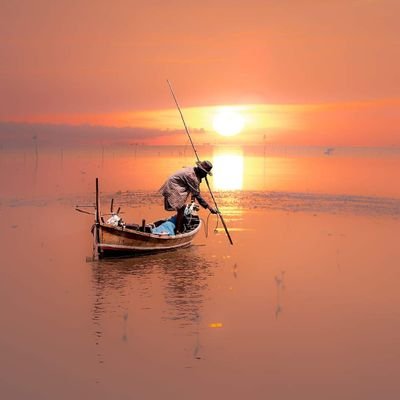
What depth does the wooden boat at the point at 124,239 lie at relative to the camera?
14297mm

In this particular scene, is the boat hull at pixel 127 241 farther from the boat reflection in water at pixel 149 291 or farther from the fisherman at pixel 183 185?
the fisherman at pixel 183 185

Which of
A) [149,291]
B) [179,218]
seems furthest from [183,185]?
[149,291]

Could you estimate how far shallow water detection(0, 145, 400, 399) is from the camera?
7.97 meters

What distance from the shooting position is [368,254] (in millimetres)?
15844

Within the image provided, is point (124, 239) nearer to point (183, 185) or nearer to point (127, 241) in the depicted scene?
point (127, 241)

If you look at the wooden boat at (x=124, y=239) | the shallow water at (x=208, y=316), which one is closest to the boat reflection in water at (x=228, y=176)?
the shallow water at (x=208, y=316)

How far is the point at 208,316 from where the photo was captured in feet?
34.6

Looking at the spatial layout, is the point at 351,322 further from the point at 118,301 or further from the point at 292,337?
the point at 118,301

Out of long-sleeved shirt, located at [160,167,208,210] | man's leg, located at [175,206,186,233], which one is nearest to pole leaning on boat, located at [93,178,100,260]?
long-sleeved shirt, located at [160,167,208,210]

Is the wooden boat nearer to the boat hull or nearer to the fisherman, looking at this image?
the boat hull

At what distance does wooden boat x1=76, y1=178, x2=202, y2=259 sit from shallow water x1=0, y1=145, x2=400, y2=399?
24 centimetres

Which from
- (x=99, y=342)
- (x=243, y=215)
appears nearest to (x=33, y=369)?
(x=99, y=342)

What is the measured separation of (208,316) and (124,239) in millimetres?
4549

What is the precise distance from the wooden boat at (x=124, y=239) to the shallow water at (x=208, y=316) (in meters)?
0.24
